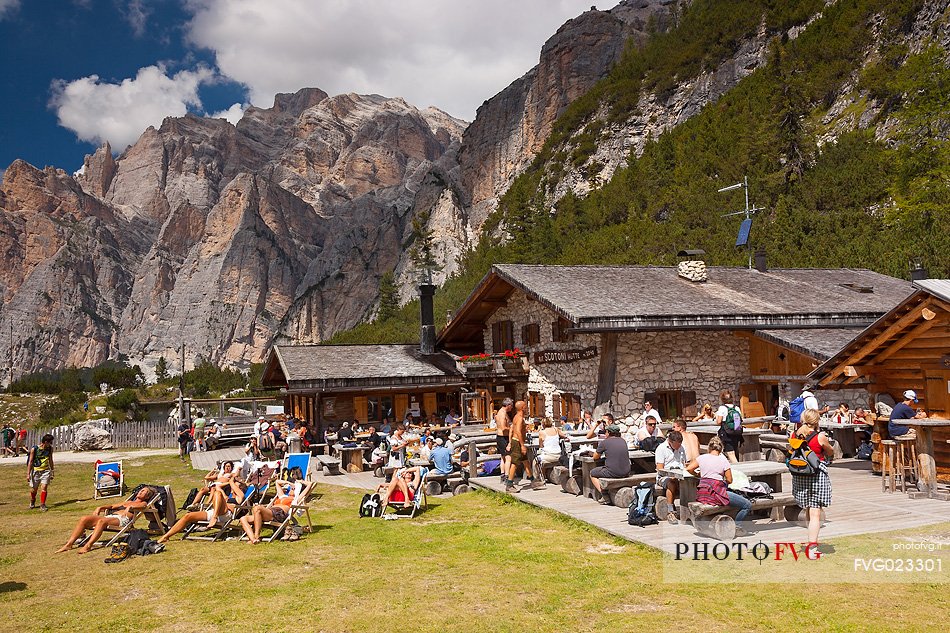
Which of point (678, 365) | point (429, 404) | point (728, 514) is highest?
point (678, 365)

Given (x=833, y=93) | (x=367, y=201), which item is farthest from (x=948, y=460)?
(x=367, y=201)

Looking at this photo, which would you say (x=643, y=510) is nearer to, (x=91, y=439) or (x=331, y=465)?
(x=331, y=465)

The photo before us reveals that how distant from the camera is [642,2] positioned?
117 m

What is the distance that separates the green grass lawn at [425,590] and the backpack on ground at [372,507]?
813 mm

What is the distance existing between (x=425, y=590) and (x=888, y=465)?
8.72 metres

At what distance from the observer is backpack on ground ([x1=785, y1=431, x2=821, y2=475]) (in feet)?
26.2

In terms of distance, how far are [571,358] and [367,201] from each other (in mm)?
122797

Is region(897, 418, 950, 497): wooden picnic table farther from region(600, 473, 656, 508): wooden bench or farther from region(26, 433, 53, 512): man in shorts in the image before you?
region(26, 433, 53, 512): man in shorts

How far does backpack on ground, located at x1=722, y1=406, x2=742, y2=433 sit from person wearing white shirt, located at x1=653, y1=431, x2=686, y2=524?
373 cm

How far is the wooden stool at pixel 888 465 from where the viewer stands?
11453 mm

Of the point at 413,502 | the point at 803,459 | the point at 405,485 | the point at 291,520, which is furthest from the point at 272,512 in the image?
the point at 803,459

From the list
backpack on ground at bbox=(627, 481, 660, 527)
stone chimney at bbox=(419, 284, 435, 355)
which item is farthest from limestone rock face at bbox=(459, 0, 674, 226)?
backpack on ground at bbox=(627, 481, 660, 527)

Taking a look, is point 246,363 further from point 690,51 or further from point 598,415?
point 598,415

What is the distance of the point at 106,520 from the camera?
36.2 ft
